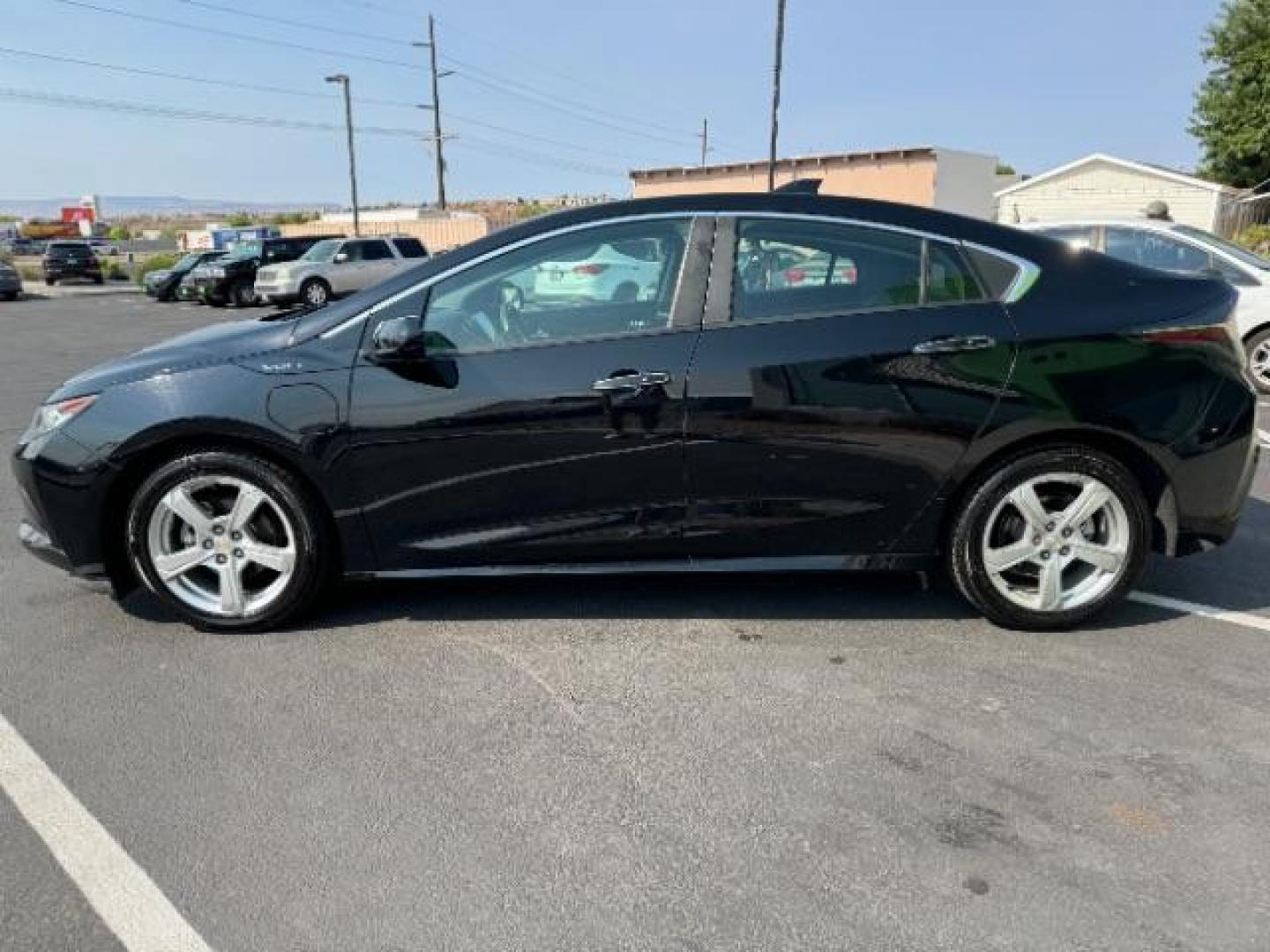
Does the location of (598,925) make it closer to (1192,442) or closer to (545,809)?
(545,809)

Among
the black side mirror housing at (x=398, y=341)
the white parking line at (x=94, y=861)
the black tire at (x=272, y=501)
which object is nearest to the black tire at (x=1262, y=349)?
the black side mirror housing at (x=398, y=341)

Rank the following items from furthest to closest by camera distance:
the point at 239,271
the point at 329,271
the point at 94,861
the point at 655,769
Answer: the point at 239,271, the point at 329,271, the point at 655,769, the point at 94,861

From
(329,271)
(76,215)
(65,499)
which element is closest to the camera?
(65,499)

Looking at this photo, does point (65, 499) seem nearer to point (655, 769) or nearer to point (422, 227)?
point (655, 769)

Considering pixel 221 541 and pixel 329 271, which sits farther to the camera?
pixel 329 271

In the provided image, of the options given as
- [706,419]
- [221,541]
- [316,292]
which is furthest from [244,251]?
[706,419]

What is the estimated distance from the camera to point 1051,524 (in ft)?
11.4

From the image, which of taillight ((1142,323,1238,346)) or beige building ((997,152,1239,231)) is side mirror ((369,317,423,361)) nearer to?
taillight ((1142,323,1238,346))

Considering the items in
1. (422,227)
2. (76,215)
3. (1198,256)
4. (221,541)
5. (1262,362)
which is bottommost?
(221,541)

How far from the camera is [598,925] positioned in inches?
83.3

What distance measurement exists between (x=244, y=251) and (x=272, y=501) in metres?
24.1

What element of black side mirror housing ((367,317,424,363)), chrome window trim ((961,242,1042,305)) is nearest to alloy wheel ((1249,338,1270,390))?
chrome window trim ((961,242,1042,305))

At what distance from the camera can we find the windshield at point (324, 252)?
21953 millimetres

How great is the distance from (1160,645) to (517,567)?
239 centimetres
